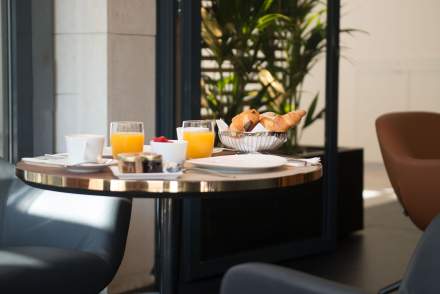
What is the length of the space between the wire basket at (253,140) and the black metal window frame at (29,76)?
150 centimetres

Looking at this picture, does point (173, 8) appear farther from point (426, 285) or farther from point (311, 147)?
point (426, 285)

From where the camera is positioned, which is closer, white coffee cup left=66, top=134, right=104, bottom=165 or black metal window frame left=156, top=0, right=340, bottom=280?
white coffee cup left=66, top=134, right=104, bottom=165

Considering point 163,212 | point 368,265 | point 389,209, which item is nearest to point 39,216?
point 163,212

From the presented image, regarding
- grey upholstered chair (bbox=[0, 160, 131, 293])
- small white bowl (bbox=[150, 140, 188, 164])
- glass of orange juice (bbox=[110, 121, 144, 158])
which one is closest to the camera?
small white bowl (bbox=[150, 140, 188, 164])

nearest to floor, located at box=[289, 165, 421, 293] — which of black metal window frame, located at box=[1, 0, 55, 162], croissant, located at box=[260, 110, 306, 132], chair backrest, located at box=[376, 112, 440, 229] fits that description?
chair backrest, located at box=[376, 112, 440, 229]

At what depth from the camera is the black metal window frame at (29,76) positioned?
3.79m

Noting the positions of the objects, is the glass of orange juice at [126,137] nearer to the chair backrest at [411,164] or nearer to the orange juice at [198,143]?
the orange juice at [198,143]

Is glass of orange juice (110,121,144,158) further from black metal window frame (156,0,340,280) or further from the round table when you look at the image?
black metal window frame (156,0,340,280)

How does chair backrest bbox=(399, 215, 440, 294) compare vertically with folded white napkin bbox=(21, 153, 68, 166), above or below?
below

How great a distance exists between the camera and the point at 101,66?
158 inches

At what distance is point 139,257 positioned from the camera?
13.9 feet

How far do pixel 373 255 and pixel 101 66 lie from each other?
2107 millimetres

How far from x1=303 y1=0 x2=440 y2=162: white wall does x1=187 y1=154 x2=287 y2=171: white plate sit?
19.2 feet

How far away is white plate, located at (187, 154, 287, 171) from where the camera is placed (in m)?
2.20
